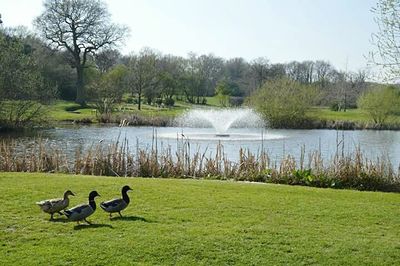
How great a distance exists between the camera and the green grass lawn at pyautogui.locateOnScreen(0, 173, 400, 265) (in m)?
6.43

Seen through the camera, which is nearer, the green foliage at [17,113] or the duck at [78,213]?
the duck at [78,213]

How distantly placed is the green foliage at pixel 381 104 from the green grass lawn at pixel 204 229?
39.1 meters

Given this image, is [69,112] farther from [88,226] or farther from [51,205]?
[88,226]

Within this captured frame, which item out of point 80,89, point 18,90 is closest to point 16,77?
point 18,90

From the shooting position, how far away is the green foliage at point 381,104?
154 ft

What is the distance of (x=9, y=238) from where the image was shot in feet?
22.8

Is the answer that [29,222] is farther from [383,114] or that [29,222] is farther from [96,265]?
[383,114]

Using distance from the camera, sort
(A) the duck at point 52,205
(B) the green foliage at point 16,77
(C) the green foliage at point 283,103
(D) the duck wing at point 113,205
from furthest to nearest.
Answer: (C) the green foliage at point 283,103 < (B) the green foliage at point 16,77 < (D) the duck wing at point 113,205 < (A) the duck at point 52,205

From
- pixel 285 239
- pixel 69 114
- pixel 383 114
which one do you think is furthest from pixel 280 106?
pixel 285 239

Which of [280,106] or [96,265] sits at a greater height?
[280,106]

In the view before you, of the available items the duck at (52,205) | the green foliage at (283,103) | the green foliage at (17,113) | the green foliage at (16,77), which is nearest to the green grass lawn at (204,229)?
the duck at (52,205)

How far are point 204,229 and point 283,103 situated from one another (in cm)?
3949

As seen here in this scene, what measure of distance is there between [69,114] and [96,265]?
45.0 metres

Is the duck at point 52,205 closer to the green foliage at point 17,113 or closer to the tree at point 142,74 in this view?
the green foliage at point 17,113
